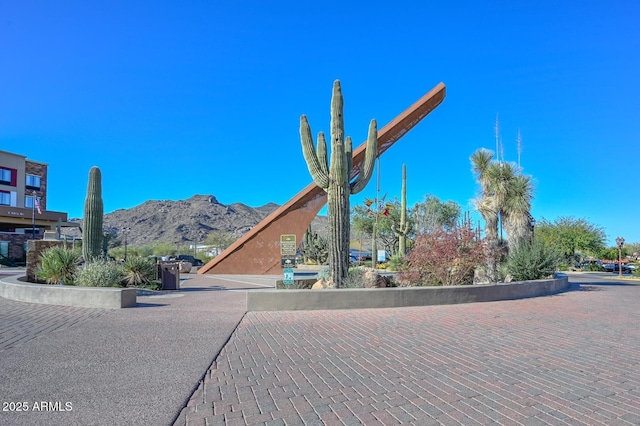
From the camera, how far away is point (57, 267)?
40.3ft

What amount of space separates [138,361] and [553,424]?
4.41 meters

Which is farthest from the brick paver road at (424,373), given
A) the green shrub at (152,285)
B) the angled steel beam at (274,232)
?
the angled steel beam at (274,232)

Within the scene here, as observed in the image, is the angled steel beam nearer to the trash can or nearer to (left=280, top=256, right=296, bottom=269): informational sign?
the trash can

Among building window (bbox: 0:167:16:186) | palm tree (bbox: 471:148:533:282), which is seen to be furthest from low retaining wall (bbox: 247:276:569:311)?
building window (bbox: 0:167:16:186)

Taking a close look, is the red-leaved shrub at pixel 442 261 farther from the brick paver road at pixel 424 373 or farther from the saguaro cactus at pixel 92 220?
the saguaro cactus at pixel 92 220

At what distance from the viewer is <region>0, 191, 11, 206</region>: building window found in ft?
154

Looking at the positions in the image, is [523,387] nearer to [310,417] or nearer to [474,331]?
[310,417]

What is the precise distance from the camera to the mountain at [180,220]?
9056 cm

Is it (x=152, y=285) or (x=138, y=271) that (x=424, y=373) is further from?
(x=138, y=271)

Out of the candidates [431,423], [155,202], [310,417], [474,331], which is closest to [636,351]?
→ [474,331]

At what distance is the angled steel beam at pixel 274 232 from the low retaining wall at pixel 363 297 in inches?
437

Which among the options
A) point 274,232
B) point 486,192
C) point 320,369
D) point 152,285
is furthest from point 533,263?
point 152,285

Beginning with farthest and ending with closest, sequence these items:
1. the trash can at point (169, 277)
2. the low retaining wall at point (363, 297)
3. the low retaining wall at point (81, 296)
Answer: the trash can at point (169, 277)
the low retaining wall at point (81, 296)
the low retaining wall at point (363, 297)

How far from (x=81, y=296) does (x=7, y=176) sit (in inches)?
1892
